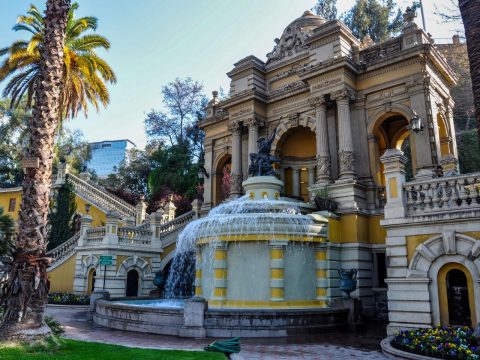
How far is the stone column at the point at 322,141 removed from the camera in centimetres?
2038

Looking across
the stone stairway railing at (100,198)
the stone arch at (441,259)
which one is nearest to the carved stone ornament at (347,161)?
the stone arch at (441,259)

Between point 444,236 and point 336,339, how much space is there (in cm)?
372

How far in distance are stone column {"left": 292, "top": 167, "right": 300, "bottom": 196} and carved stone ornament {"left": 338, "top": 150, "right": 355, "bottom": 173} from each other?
5115 mm

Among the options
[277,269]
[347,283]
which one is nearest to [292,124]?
[347,283]

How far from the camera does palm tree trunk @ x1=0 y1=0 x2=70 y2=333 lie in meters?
8.23

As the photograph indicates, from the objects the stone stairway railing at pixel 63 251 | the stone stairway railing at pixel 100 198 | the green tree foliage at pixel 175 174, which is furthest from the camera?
the green tree foliage at pixel 175 174

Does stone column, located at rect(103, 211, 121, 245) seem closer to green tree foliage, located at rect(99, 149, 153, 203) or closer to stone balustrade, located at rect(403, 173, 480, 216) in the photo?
stone balustrade, located at rect(403, 173, 480, 216)

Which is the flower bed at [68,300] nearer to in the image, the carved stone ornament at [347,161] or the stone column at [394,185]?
the carved stone ornament at [347,161]

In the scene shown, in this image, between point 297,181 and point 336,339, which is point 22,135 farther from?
point 336,339

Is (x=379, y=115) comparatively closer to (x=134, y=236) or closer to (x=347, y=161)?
(x=347, y=161)

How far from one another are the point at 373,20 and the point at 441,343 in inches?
1503

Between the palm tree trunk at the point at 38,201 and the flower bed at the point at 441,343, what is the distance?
24.0ft

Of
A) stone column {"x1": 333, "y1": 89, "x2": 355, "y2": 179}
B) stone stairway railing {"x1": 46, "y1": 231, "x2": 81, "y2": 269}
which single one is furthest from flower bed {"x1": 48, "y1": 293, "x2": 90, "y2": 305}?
stone column {"x1": 333, "y1": 89, "x2": 355, "y2": 179}

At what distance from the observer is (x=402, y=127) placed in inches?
939
